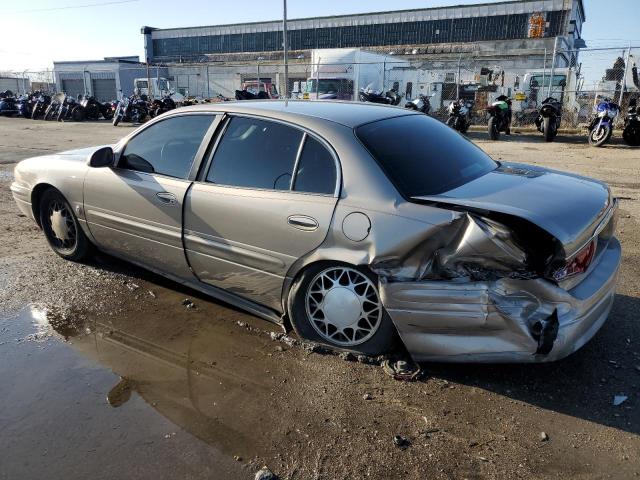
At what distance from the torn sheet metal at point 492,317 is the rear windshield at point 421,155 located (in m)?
0.60

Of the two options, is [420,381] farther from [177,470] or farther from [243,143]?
[243,143]

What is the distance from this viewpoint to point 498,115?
15492mm

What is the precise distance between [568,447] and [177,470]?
6.12 ft

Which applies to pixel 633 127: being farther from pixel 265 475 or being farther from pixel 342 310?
pixel 265 475

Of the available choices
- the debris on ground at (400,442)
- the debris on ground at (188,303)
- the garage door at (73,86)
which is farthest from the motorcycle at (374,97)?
the garage door at (73,86)

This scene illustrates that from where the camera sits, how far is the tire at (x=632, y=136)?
1312 centimetres

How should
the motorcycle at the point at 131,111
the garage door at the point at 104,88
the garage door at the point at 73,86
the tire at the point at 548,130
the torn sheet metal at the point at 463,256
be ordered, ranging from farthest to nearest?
the garage door at the point at 73,86 < the garage door at the point at 104,88 < the motorcycle at the point at 131,111 < the tire at the point at 548,130 < the torn sheet metal at the point at 463,256

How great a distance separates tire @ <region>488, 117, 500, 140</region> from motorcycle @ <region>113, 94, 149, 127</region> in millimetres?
15300

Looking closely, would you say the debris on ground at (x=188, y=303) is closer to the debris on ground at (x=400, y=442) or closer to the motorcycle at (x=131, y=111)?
the debris on ground at (x=400, y=442)

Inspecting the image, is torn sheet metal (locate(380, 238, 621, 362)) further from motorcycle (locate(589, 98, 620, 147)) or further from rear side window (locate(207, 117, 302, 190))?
motorcycle (locate(589, 98, 620, 147))

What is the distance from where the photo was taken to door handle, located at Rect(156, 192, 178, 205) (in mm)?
3812

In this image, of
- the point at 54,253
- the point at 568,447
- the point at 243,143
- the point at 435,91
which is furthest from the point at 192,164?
the point at 435,91

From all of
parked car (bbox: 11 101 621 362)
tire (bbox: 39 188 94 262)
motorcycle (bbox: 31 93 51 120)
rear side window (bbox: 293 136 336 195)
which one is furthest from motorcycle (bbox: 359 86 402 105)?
motorcycle (bbox: 31 93 51 120)

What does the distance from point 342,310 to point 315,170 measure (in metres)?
0.89
